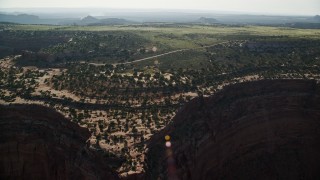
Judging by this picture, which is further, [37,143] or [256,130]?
[256,130]

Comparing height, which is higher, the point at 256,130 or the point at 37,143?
the point at 37,143

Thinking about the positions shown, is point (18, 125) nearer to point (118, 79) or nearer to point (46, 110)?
point (46, 110)

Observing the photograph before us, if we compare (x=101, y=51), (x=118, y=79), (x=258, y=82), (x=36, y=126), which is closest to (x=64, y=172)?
(x=36, y=126)

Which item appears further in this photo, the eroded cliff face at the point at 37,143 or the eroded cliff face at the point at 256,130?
the eroded cliff face at the point at 256,130
